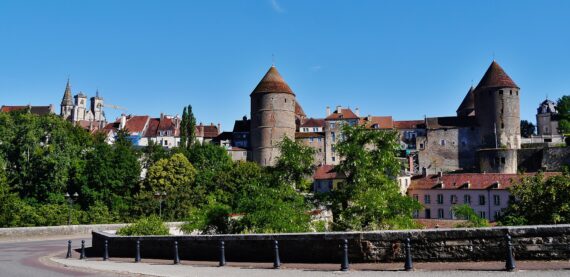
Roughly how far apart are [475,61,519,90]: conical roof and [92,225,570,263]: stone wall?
2802 inches

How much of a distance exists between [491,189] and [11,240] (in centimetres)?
4314

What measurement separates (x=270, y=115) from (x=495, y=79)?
34229 mm

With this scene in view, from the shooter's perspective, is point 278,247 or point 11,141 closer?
point 278,247

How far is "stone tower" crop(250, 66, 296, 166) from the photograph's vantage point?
77000 millimetres

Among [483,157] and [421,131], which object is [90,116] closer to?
[421,131]

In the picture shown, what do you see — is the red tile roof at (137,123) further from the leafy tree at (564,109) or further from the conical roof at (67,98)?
the leafy tree at (564,109)

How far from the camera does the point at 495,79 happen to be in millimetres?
75250

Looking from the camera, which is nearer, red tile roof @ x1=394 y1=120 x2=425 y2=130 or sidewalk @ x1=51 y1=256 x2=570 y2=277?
sidewalk @ x1=51 y1=256 x2=570 y2=277

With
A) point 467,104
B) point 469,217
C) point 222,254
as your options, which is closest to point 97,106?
point 467,104

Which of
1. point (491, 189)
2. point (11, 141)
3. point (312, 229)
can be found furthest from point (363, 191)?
point (11, 141)

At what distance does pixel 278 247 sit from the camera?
11328mm

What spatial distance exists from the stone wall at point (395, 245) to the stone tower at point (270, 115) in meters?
64.0

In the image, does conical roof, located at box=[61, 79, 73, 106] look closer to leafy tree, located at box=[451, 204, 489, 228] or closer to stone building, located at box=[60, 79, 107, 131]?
stone building, located at box=[60, 79, 107, 131]

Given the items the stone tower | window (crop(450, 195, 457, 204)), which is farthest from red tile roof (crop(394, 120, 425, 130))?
window (crop(450, 195, 457, 204))
